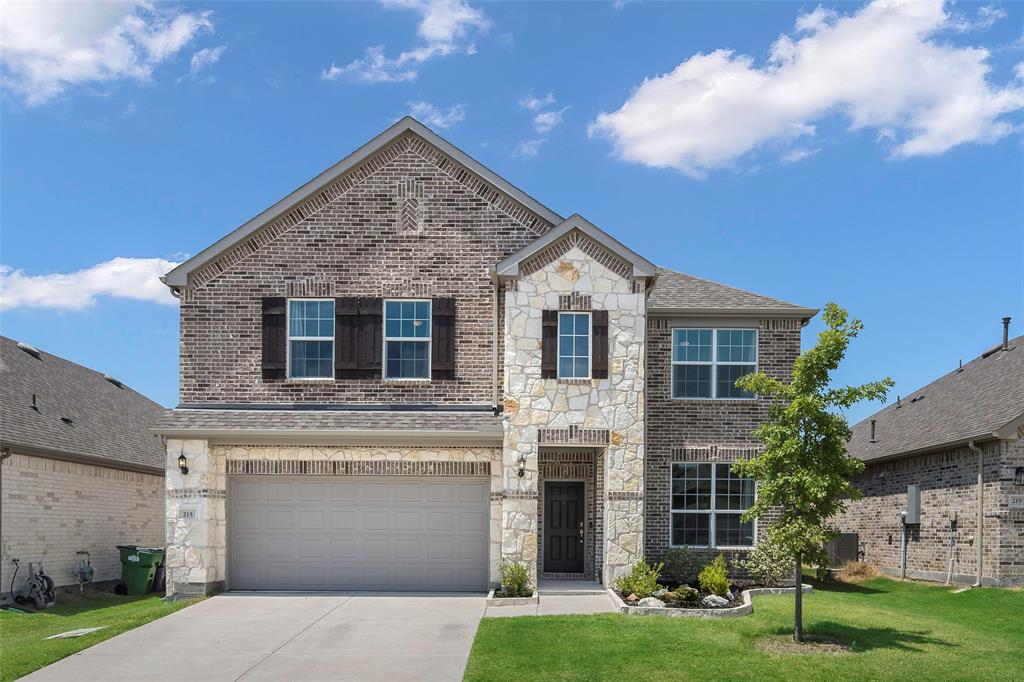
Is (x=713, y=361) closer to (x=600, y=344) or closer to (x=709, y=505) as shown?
(x=709, y=505)

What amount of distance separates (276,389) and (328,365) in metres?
1.16

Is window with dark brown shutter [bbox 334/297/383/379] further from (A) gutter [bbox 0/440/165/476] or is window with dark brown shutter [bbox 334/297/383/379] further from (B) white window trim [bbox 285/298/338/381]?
(A) gutter [bbox 0/440/165/476]

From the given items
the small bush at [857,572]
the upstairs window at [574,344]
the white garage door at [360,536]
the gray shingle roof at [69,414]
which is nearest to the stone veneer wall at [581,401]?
the upstairs window at [574,344]

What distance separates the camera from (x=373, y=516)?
1970 cm

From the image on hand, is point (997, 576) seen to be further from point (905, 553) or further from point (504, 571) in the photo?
point (504, 571)

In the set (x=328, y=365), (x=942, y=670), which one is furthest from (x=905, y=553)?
(x=328, y=365)

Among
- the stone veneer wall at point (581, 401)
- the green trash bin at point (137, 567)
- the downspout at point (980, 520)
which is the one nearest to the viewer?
the stone veneer wall at point (581, 401)

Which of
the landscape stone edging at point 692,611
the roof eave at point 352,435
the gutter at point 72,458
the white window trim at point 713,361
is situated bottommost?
the landscape stone edging at point 692,611

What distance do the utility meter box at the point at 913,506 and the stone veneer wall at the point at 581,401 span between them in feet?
28.7

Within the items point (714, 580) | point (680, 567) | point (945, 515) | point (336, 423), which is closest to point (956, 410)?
point (945, 515)

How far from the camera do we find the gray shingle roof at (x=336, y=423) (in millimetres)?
18859

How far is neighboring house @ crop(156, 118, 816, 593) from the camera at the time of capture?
739 inches

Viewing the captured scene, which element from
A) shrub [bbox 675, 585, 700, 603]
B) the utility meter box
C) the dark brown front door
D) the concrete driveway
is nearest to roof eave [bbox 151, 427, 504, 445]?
the dark brown front door

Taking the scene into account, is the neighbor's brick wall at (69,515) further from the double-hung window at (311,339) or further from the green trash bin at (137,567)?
the double-hung window at (311,339)
